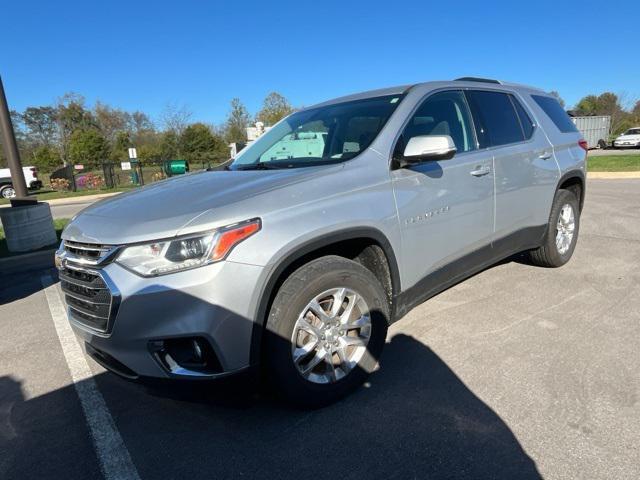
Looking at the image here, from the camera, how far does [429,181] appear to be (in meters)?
3.10

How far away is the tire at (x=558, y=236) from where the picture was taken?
460cm

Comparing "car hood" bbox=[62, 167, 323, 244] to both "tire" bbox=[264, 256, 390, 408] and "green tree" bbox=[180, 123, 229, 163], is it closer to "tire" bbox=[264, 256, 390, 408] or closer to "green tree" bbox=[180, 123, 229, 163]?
"tire" bbox=[264, 256, 390, 408]

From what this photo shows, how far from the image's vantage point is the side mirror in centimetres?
279

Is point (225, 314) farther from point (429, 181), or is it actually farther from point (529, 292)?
point (529, 292)

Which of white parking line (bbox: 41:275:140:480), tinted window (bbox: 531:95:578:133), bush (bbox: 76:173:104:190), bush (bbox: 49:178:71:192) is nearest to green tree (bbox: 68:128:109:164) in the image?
bush (bbox: 49:178:71:192)

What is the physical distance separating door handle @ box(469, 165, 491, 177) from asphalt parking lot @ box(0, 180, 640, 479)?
1.20 metres

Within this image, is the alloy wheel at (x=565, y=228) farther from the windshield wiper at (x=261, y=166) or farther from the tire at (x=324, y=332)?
the windshield wiper at (x=261, y=166)

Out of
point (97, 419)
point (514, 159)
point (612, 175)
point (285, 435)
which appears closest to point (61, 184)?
point (612, 175)

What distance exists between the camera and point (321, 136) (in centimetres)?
357

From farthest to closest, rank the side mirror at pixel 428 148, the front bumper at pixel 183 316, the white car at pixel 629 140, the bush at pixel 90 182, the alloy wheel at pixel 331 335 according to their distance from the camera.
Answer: the white car at pixel 629 140, the bush at pixel 90 182, the side mirror at pixel 428 148, the alloy wheel at pixel 331 335, the front bumper at pixel 183 316

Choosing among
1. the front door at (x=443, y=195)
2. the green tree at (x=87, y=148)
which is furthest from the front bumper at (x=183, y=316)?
the green tree at (x=87, y=148)

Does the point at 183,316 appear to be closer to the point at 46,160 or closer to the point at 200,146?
the point at 200,146

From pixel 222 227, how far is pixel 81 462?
4.89 feet

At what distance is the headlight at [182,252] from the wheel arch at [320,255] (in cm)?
29
